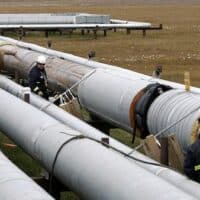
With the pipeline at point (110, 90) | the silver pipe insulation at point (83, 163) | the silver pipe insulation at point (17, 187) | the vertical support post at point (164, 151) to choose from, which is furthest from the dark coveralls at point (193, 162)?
the silver pipe insulation at point (17, 187)

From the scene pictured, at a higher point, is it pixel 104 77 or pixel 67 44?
pixel 104 77

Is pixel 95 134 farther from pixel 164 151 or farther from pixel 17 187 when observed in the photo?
pixel 17 187

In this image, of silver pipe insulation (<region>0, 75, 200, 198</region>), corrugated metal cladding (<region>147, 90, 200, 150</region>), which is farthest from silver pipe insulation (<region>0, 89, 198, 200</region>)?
corrugated metal cladding (<region>147, 90, 200, 150</region>)

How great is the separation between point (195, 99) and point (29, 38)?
2617 centimetres

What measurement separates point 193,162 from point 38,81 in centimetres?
582

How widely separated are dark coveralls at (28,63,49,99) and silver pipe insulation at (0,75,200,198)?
245 mm

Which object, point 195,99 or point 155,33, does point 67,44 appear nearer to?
point 155,33

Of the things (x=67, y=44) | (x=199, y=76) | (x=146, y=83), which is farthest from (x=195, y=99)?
(x=67, y=44)

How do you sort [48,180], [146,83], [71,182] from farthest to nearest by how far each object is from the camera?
Result: [146,83] < [48,180] < [71,182]

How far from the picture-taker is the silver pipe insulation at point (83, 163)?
5777 millimetres

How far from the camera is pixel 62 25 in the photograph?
36344 millimetres

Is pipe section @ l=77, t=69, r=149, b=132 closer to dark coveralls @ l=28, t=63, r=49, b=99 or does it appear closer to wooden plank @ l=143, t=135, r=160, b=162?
dark coveralls @ l=28, t=63, r=49, b=99

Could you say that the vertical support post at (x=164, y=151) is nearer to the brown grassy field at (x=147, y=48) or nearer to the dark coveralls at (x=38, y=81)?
the dark coveralls at (x=38, y=81)

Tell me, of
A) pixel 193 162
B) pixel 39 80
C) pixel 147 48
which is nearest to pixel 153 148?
pixel 193 162
